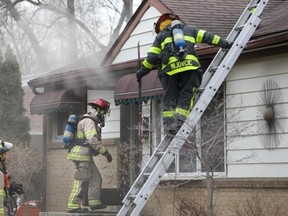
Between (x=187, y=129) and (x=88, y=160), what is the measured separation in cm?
395

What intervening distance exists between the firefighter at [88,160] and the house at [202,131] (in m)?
0.45

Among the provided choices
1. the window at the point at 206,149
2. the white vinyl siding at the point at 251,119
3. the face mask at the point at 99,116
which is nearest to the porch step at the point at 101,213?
the window at the point at 206,149

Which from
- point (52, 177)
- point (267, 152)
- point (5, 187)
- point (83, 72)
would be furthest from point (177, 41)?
point (52, 177)

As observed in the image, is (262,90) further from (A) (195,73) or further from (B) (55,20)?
(B) (55,20)

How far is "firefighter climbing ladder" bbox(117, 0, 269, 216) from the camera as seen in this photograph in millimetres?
7969

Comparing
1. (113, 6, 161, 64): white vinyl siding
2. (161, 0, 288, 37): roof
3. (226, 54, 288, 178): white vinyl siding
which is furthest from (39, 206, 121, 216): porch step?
(161, 0, 288, 37): roof

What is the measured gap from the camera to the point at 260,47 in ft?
32.6

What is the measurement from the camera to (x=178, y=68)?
8.56m

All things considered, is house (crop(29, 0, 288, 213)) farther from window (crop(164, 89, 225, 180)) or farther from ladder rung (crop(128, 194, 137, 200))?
ladder rung (crop(128, 194, 137, 200))

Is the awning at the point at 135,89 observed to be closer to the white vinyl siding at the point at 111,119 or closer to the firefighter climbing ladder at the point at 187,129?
the white vinyl siding at the point at 111,119

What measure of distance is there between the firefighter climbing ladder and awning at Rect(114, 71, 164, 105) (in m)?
2.30

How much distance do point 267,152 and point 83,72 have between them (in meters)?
4.77

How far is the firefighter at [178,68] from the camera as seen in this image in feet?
27.9

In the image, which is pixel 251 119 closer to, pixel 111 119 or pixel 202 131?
pixel 202 131
